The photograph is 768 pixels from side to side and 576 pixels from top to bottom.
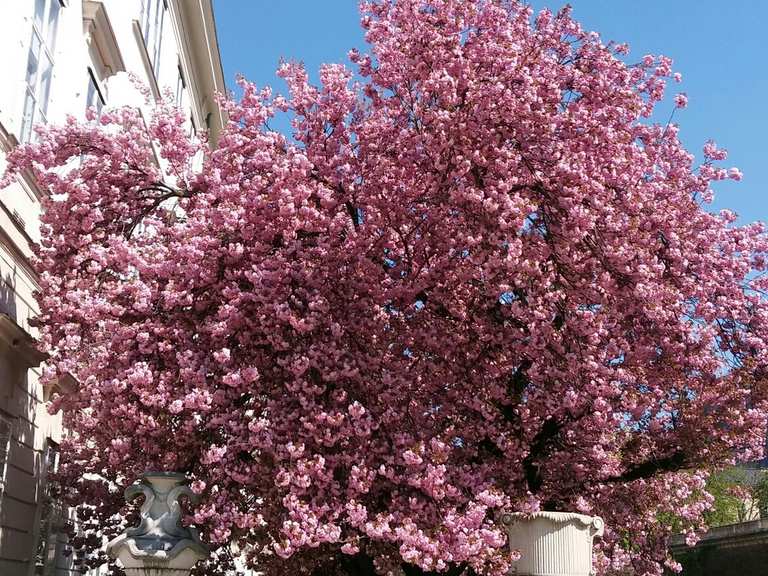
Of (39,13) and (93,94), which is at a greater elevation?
(93,94)

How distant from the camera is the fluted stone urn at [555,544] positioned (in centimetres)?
1027

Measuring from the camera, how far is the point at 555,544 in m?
10.3

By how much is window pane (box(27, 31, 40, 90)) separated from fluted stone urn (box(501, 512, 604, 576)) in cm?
847

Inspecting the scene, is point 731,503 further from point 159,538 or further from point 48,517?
point 159,538

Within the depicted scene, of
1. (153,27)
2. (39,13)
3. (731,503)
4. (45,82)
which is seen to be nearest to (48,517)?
(45,82)

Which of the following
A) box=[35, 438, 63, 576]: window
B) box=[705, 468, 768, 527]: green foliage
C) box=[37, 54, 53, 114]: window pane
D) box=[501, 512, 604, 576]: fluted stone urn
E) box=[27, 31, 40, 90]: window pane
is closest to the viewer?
box=[501, 512, 604, 576]: fluted stone urn

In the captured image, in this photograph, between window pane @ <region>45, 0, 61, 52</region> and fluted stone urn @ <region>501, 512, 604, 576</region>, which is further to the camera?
window pane @ <region>45, 0, 61, 52</region>

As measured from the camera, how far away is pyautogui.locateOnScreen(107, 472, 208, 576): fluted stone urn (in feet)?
30.4

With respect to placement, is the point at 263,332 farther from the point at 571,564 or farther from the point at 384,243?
the point at 571,564

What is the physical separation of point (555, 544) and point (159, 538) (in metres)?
4.31

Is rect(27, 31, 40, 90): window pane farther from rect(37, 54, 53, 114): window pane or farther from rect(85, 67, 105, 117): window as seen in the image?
rect(85, 67, 105, 117): window

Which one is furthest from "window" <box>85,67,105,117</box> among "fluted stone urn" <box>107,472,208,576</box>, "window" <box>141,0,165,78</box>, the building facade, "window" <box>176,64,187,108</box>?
"window" <box>176,64,187,108</box>

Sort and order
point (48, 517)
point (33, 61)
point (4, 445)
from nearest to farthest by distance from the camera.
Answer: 1. point (4, 445)
2. point (33, 61)
3. point (48, 517)

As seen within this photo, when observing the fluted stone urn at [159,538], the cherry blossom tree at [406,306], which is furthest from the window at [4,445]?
the fluted stone urn at [159,538]
